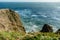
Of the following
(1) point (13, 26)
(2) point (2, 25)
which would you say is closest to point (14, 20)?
(1) point (13, 26)

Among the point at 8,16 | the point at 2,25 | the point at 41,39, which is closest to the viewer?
the point at 41,39

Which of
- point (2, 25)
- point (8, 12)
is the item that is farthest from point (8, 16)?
point (2, 25)

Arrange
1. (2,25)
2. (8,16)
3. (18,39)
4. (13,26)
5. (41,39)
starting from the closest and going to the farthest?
(41,39)
(18,39)
(2,25)
(13,26)
(8,16)

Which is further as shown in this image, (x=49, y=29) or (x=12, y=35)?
(x=49, y=29)

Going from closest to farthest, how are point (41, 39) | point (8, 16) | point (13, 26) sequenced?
point (41, 39) → point (13, 26) → point (8, 16)

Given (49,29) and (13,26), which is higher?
(13,26)

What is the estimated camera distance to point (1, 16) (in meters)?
18.9

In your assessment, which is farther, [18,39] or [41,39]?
[18,39]

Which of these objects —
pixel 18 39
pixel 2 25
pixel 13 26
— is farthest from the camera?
pixel 13 26

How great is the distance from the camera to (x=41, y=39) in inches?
444

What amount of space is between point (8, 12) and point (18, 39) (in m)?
9.28

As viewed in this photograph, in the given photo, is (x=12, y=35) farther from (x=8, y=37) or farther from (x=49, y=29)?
(x=49, y=29)

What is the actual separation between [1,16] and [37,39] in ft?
27.1

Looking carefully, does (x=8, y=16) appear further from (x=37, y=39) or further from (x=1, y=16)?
(x=37, y=39)
